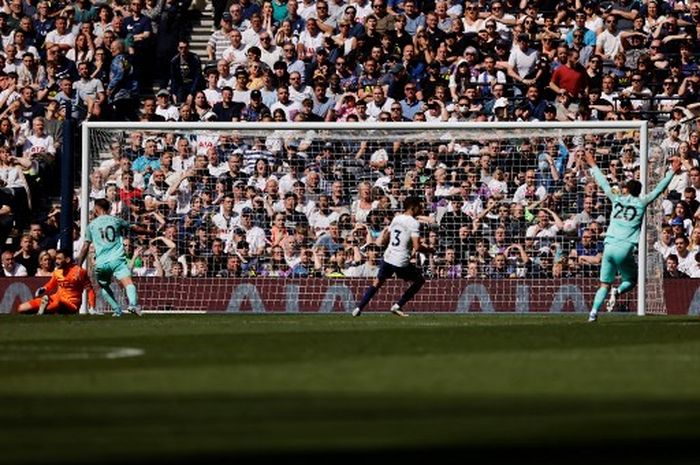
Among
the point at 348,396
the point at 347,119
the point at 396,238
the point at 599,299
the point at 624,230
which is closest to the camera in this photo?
the point at 348,396

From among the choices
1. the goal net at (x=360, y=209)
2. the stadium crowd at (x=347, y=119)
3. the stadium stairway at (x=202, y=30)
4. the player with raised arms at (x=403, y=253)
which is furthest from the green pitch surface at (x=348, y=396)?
the stadium stairway at (x=202, y=30)

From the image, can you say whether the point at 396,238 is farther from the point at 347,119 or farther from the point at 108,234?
the point at 347,119

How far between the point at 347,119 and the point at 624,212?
7672mm

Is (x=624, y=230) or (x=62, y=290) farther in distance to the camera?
(x=62, y=290)

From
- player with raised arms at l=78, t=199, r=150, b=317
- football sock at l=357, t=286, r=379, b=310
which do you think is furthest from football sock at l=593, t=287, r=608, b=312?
player with raised arms at l=78, t=199, r=150, b=317

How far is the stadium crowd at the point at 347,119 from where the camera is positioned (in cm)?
2820

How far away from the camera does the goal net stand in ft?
91.4

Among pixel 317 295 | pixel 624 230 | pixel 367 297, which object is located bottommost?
pixel 317 295

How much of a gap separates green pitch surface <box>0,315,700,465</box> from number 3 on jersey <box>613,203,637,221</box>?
13.5ft

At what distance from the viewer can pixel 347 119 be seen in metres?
30.2

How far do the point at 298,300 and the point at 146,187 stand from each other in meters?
3.27

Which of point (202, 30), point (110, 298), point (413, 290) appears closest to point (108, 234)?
point (110, 298)

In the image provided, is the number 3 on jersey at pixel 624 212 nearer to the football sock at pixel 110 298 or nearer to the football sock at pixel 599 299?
the football sock at pixel 599 299

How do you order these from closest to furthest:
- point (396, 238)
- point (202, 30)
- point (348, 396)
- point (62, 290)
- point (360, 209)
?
point (348, 396) < point (396, 238) < point (62, 290) < point (360, 209) < point (202, 30)
